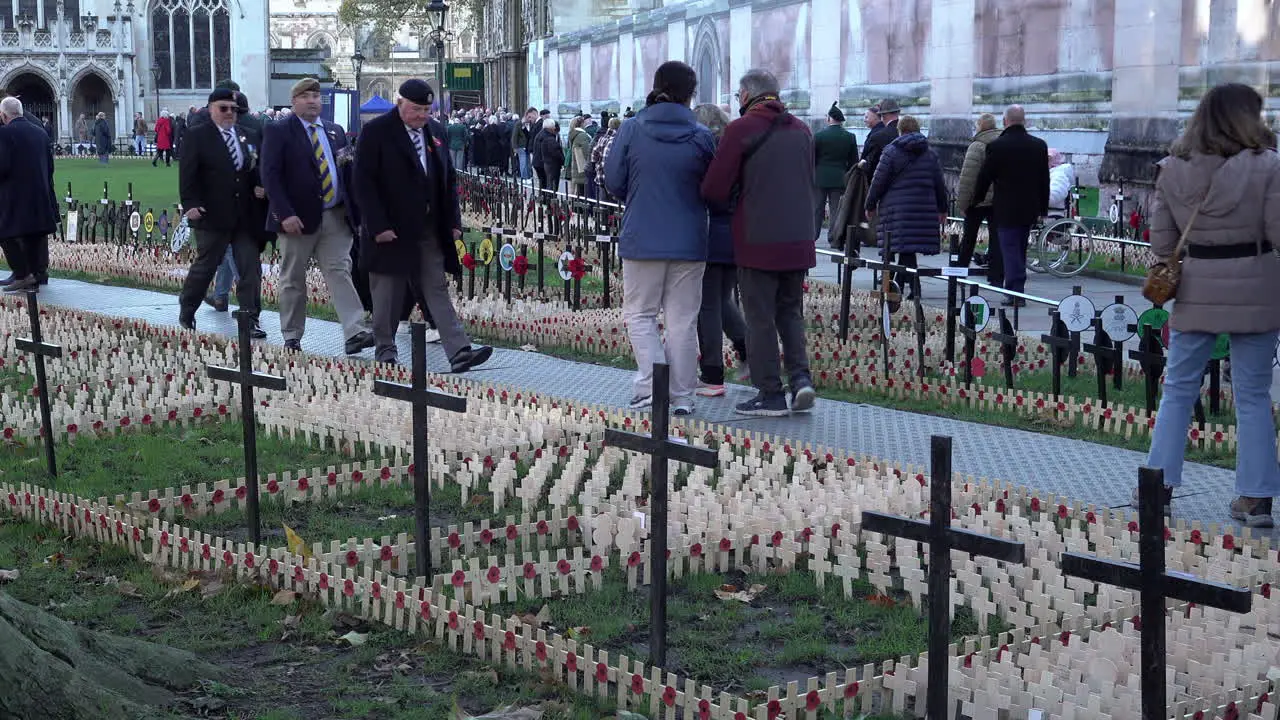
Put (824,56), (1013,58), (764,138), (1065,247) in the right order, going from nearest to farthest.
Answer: (764,138) < (1065,247) < (1013,58) < (824,56)

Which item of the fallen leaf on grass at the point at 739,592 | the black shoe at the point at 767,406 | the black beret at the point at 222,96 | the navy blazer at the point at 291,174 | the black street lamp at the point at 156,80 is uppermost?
the black street lamp at the point at 156,80

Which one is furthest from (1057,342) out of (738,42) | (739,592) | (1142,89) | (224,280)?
(738,42)

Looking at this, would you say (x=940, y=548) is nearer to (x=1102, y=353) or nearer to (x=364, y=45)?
(x=1102, y=353)

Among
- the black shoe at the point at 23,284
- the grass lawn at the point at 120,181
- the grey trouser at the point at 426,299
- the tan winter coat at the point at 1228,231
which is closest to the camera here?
the tan winter coat at the point at 1228,231

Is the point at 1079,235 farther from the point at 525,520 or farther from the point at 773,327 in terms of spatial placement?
the point at 525,520

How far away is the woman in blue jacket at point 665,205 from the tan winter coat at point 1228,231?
9.04 ft

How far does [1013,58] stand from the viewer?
81.0ft

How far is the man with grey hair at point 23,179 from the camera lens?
1450 centimetres

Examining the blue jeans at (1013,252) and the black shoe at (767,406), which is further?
the blue jeans at (1013,252)

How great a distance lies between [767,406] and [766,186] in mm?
1276

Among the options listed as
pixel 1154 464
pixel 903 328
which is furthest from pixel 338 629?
pixel 903 328

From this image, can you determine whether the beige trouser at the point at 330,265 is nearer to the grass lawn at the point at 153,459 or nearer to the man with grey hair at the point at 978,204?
the grass lawn at the point at 153,459

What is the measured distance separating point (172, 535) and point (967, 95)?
21.6 m

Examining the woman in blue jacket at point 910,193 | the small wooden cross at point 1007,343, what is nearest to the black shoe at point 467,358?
the small wooden cross at point 1007,343
